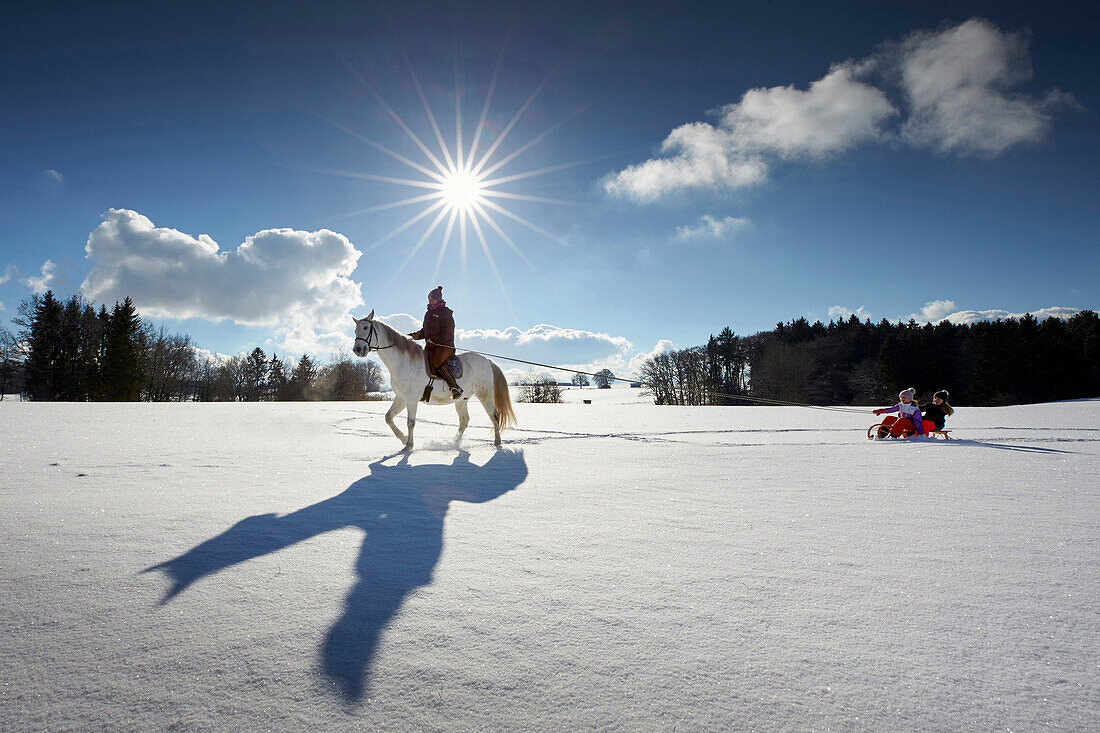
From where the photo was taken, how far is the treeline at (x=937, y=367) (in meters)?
40.0

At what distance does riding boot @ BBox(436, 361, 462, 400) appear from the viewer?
679 cm

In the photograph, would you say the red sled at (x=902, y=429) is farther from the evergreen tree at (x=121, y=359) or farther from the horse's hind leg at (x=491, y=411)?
the evergreen tree at (x=121, y=359)

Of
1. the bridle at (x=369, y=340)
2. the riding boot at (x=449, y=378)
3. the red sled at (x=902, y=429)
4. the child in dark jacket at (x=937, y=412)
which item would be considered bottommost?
the red sled at (x=902, y=429)

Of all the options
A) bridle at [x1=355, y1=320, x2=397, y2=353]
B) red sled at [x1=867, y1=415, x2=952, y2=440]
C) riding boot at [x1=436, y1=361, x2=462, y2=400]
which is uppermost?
bridle at [x1=355, y1=320, x2=397, y2=353]

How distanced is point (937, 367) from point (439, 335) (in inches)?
2116

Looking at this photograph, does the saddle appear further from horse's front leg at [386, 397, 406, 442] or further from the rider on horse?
horse's front leg at [386, 397, 406, 442]

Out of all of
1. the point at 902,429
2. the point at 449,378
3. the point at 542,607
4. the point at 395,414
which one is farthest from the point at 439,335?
the point at 902,429

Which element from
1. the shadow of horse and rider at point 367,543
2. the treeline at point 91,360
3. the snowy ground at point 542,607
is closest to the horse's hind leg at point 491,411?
the shadow of horse and rider at point 367,543

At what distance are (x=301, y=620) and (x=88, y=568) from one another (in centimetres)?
112

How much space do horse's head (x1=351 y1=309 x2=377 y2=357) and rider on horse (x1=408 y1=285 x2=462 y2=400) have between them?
837mm

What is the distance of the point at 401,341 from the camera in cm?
662

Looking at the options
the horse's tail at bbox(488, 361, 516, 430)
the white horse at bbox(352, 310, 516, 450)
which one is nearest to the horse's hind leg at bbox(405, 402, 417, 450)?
the white horse at bbox(352, 310, 516, 450)

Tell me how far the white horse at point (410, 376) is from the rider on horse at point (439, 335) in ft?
0.51

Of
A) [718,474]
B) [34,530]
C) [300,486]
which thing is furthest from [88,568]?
[718,474]
